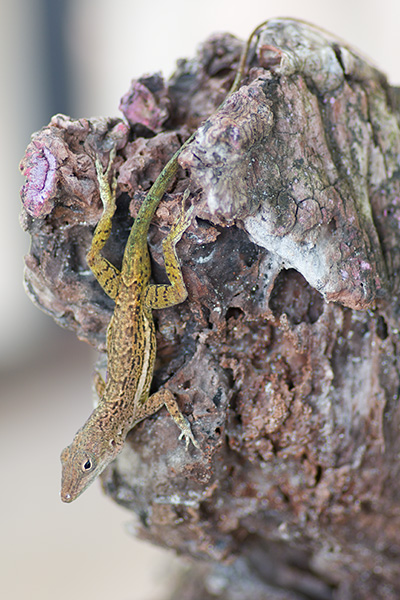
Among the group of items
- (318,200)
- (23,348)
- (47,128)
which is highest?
(47,128)

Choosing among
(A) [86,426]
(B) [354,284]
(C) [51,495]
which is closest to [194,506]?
(A) [86,426]

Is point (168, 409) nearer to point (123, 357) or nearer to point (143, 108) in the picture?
point (123, 357)

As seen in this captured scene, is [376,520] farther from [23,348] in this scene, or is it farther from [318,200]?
[23,348]

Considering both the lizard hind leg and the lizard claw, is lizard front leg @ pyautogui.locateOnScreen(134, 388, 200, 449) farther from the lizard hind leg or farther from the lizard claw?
the lizard hind leg

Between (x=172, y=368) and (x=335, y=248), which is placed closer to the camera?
(x=335, y=248)

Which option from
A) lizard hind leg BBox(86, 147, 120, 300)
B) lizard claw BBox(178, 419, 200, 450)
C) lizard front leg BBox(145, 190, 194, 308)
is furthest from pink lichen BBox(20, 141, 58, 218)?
lizard claw BBox(178, 419, 200, 450)

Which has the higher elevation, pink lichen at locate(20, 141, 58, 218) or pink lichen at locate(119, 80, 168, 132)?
pink lichen at locate(119, 80, 168, 132)

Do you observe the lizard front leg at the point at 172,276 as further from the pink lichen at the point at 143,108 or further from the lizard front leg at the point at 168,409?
the pink lichen at the point at 143,108

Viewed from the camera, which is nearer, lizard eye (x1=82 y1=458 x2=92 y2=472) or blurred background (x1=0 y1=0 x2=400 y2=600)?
lizard eye (x1=82 y1=458 x2=92 y2=472)
